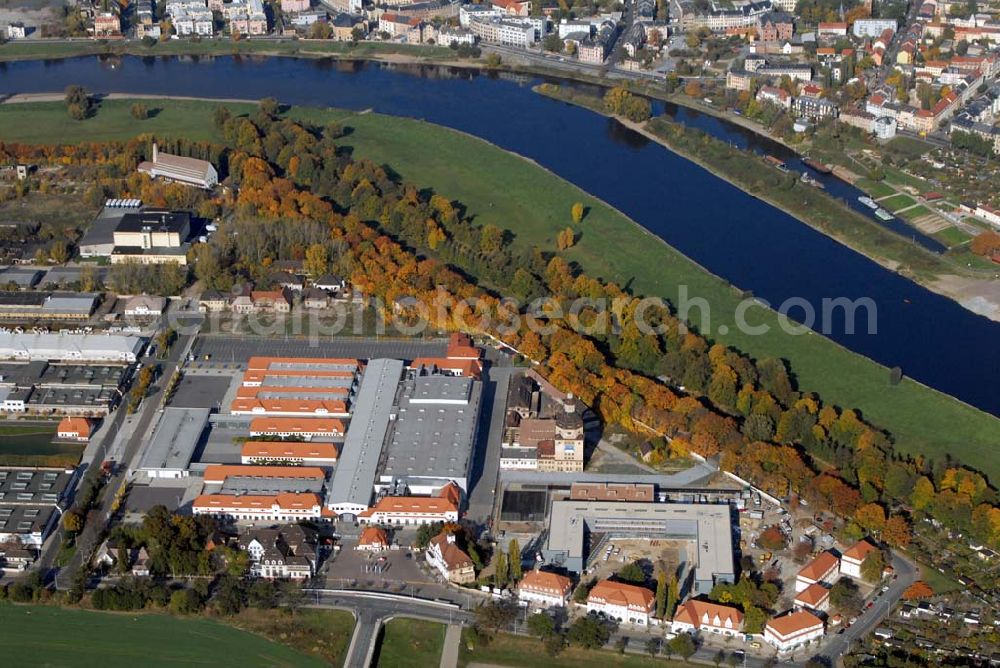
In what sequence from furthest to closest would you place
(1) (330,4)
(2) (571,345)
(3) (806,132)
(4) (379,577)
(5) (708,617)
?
(1) (330,4) → (3) (806,132) → (2) (571,345) → (4) (379,577) → (5) (708,617)

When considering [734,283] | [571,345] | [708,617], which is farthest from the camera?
[734,283]

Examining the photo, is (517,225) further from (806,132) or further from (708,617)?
(708,617)

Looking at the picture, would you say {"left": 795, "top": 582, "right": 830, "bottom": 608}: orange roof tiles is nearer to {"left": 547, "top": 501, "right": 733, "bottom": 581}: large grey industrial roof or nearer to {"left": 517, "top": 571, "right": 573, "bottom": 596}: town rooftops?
{"left": 547, "top": 501, "right": 733, "bottom": 581}: large grey industrial roof

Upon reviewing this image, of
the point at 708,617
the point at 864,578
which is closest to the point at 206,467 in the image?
the point at 708,617

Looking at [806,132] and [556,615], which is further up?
[806,132]

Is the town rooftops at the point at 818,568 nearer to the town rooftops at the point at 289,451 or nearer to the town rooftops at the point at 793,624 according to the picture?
the town rooftops at the point at 793,624

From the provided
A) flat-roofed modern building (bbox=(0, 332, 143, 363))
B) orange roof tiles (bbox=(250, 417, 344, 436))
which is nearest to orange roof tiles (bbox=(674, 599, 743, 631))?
orange roof tiles (bbox=(250, 417, 344, 436))

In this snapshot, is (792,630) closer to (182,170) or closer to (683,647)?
(683,647)

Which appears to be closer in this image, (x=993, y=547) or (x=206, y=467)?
(x=993, y=547)
